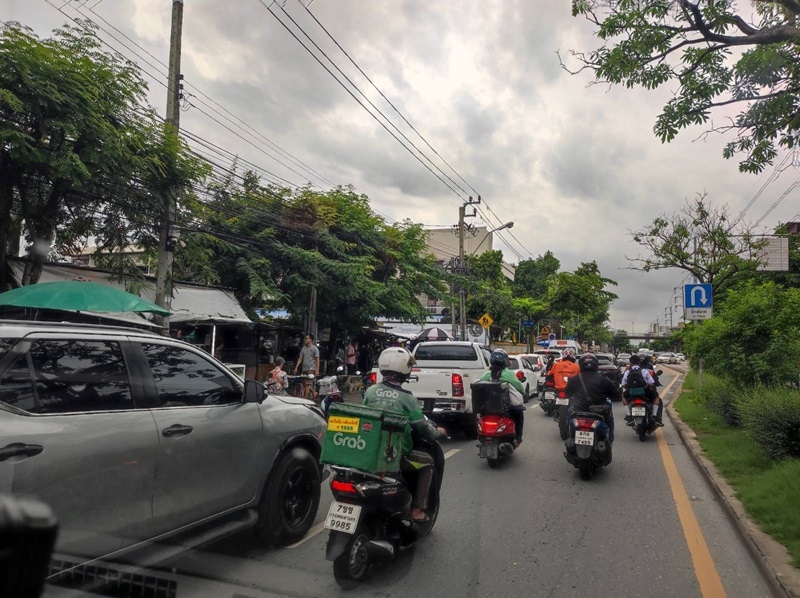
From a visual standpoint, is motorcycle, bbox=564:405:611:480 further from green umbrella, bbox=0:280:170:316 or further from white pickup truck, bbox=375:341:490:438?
green umbrella, bbox=0:280:170:316

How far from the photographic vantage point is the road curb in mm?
4141

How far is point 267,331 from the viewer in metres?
21.4

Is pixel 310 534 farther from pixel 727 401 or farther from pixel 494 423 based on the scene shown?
pixel 727 401

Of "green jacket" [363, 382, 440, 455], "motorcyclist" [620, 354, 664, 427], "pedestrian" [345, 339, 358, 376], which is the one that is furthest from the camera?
"pedestrian" [345, 339, 358, 376]

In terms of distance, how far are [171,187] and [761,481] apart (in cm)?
1122

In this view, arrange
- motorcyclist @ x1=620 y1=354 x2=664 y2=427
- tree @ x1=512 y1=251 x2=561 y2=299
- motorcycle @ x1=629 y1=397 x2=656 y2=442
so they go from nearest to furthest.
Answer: motorcycle @ x1=629 y1=397 x2=656 y2=442 → motorcyclist @ x1=620 y1=354 x2=664 y2=427 → tree @ x1=512 y1=251 x2=561 y2=299

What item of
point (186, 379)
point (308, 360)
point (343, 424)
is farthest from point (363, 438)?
point (308, 360)

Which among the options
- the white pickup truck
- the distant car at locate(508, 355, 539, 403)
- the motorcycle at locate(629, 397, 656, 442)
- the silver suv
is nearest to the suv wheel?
the silver suv

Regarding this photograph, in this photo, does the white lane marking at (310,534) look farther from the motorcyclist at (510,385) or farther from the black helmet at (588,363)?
the black helmet at (588,363)

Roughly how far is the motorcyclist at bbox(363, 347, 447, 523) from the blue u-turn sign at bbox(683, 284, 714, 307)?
38.9 ft

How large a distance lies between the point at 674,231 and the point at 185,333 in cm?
1930

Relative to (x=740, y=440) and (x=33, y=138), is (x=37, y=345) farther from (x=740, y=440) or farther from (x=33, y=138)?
(x=740, y=440)

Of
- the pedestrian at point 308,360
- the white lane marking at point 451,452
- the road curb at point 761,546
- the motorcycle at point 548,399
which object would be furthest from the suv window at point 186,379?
the motorcycle at point 548,399

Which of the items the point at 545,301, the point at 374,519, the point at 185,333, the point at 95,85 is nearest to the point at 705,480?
the point at 374,519
